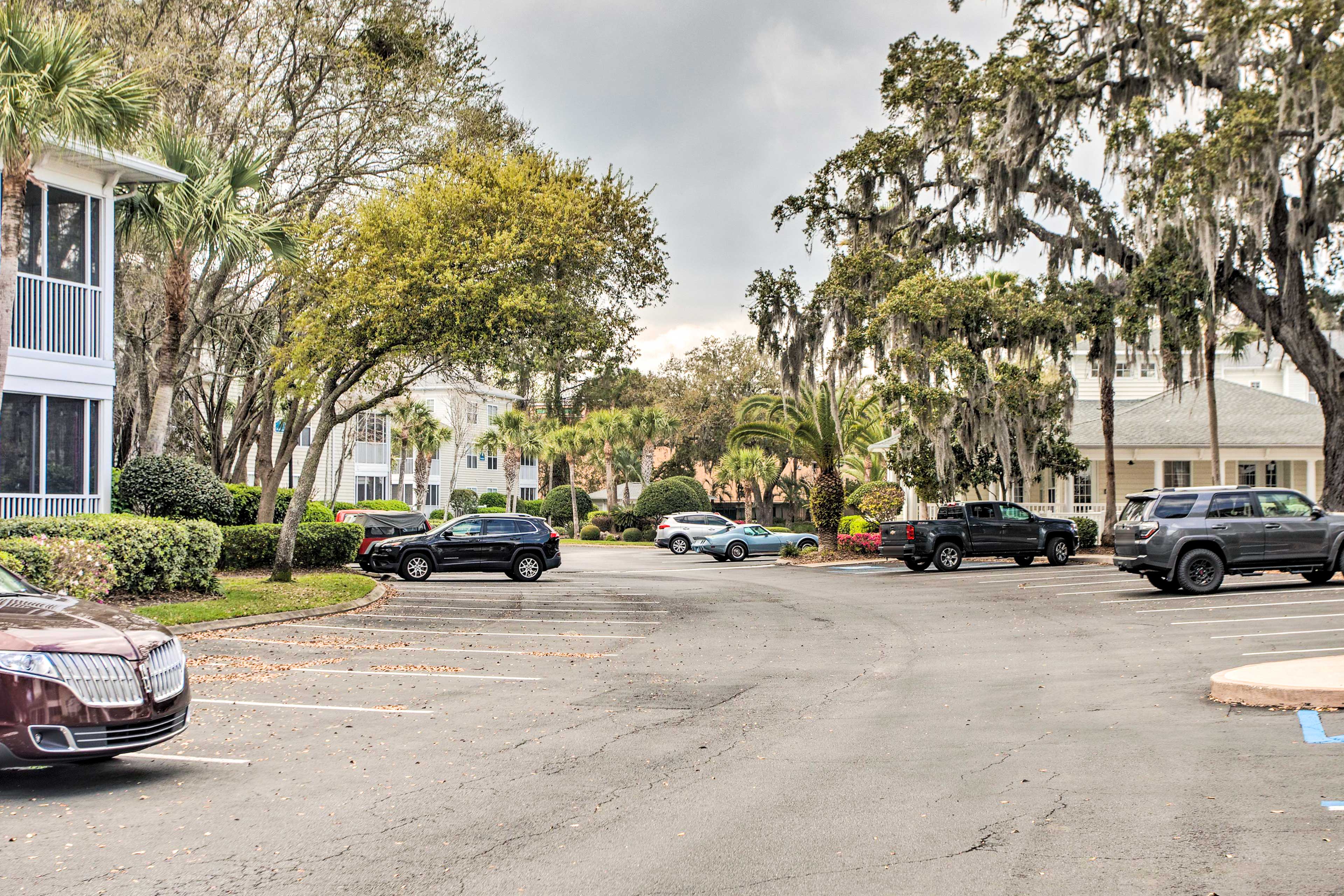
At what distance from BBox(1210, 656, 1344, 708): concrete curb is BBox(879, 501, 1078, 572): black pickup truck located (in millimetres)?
16758

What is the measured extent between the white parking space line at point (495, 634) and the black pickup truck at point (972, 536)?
44.2ft

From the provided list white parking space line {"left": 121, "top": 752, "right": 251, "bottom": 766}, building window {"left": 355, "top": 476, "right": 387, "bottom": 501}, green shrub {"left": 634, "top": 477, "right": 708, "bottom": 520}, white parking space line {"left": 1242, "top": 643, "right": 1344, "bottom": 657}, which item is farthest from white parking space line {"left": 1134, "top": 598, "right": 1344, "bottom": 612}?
building window {"left": 355, "top": 476, "right": 387, "bottom": 501}

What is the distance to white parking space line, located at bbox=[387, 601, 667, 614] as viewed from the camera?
62.3 ft

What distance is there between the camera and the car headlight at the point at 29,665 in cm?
624

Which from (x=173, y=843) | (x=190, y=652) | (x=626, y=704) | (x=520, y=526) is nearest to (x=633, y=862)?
(x=173, y=843)

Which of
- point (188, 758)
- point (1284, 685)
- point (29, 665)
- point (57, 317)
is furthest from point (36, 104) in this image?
point (1284, 685)

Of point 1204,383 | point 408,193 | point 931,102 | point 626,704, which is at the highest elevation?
point 931,102

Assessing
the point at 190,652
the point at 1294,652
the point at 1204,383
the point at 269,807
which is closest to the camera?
the point at 269,807

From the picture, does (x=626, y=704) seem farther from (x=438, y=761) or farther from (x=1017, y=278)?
(x=1017, y=278)

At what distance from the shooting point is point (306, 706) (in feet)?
32.5

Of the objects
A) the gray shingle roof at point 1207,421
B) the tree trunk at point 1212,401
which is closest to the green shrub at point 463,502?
the gray shingle roof at point 1207,421

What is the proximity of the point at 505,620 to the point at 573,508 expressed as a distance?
42.0 metres

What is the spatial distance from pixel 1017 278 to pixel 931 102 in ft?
21.7

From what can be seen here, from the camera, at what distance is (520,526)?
26.8m
